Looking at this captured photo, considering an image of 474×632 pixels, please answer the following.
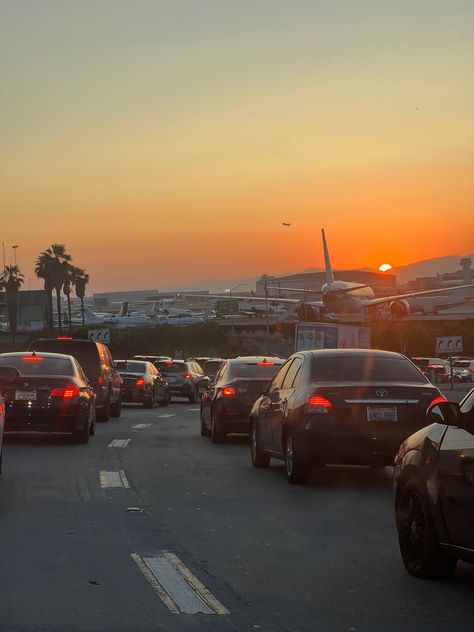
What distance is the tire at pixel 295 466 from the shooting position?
13.6m

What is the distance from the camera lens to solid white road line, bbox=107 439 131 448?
19859 millimetres

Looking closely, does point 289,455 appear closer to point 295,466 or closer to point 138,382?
point 295,466

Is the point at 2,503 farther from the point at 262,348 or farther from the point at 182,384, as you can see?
the point at 262,348

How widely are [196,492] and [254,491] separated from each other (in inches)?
25.7

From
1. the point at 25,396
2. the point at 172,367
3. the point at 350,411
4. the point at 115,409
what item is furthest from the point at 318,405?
the point at 172,367

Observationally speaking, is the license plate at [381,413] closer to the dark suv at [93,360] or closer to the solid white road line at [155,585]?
the solid white road line at [155,585]

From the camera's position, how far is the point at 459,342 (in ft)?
172

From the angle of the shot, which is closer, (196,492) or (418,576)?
(418,576)

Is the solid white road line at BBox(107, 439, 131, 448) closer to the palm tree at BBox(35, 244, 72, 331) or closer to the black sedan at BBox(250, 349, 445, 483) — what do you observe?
the black sedan at BBox(250, 349, 445, 483)

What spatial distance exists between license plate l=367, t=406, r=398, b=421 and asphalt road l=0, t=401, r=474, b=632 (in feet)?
2.69

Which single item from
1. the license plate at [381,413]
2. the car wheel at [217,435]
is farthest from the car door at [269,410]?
the car wheel at [217,435]

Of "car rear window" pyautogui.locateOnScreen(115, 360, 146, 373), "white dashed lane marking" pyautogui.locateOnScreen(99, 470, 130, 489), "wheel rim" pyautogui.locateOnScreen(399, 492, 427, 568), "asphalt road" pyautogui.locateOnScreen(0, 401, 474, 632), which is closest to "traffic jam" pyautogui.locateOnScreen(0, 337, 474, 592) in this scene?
"wheel rim" pyautogui.locateOnScreen(399, 492, 427, 568)

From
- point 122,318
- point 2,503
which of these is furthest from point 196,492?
point 122,318

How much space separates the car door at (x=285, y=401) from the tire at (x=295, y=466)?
0.39 meters
